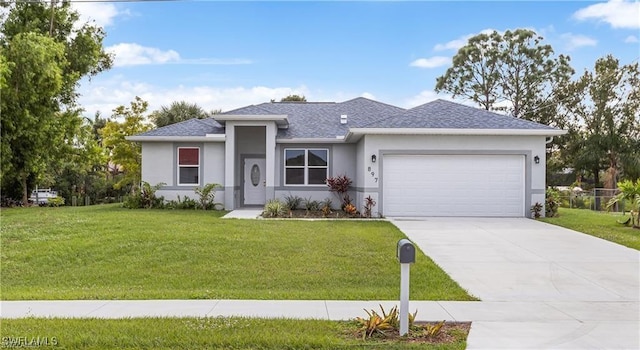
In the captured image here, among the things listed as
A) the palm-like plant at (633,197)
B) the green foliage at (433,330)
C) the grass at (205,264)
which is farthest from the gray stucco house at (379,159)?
the green foliage at (433,330)

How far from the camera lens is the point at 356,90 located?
96.4ft

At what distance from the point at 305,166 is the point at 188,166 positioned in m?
4.75

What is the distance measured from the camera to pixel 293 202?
19.1 metres

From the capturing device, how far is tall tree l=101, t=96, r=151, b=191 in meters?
30.5

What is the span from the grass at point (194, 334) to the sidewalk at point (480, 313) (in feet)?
1.09

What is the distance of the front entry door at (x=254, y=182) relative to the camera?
69.4 ft

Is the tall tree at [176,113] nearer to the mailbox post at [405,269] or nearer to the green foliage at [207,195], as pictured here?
the green foliage at [207,195]

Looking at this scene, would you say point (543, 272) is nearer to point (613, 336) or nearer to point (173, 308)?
point (613, 336)

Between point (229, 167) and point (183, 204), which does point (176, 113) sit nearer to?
point (183, 204)

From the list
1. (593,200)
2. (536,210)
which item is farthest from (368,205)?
(593,200)

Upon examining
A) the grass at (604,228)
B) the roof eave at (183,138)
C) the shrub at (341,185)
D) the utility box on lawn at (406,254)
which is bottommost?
the grass at (604,228)

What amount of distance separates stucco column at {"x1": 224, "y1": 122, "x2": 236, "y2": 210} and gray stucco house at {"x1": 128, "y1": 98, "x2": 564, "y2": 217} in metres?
0.04

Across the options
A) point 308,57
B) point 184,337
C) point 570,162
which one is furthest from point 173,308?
point 570,162

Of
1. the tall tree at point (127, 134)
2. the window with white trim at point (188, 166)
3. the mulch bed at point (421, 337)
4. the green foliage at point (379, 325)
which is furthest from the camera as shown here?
the tall tree at point (127, 134)
